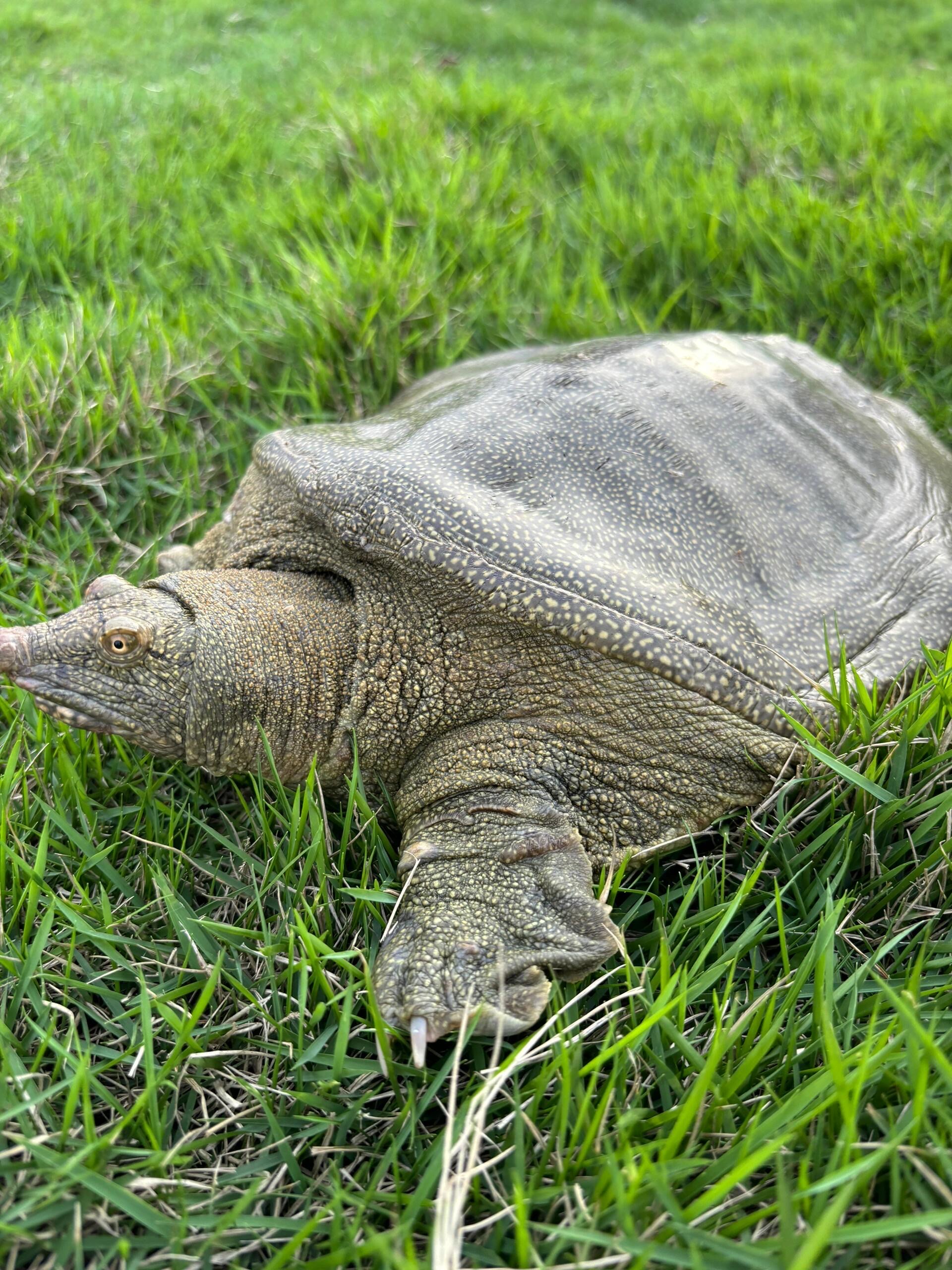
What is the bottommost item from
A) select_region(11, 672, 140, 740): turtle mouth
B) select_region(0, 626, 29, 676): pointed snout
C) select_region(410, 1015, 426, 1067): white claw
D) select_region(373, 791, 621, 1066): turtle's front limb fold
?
select_region(410, 1015, 426, 1067): white claw

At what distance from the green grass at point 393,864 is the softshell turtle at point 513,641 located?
12 centimetres

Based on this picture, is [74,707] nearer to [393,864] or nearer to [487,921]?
[393,864]

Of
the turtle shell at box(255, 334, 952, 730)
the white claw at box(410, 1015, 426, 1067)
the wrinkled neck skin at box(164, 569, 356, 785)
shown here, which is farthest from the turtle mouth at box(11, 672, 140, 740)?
the white claw at box(410, 1015, 426, 1067)

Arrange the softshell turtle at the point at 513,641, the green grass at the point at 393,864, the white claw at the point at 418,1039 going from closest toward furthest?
the green grass at the point at 393,864 < the white claw at the point at 418,1039 < the softshell turtle at the point at 513,641

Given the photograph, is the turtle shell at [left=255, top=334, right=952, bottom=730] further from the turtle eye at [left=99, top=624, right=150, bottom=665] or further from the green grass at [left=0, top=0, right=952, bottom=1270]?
the turtle eye at [left=99, top=624, right=150, bottom=665]

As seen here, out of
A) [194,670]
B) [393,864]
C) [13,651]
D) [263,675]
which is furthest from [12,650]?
[393,864]

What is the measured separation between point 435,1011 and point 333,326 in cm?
222

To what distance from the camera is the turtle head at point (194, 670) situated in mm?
1818

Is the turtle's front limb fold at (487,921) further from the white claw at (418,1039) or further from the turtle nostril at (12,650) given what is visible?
the turtle nostril at (12,650)

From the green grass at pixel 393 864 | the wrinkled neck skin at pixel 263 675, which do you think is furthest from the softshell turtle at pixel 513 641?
the green grass at pixel 393 864

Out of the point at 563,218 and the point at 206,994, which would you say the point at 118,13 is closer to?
the point at 563,218

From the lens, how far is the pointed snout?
5.90 feet

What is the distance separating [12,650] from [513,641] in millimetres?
982

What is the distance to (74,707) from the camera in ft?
6.01
